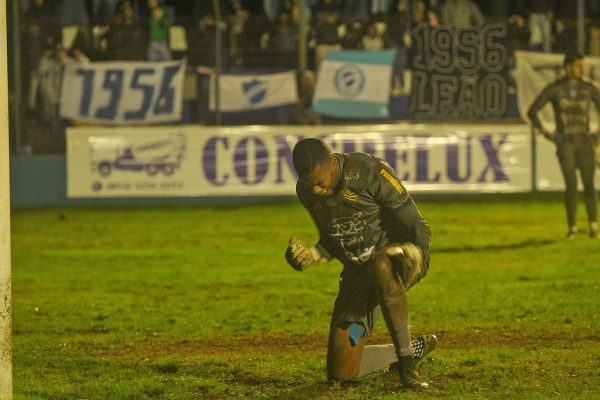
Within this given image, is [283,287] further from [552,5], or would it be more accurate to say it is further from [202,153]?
[552,5]

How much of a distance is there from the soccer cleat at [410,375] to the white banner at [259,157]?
13.1 metres

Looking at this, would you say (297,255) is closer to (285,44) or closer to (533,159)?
(285,44)

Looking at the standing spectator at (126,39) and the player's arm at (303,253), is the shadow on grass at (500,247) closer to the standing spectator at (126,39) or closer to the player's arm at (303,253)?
the standing spectator at (126,39)

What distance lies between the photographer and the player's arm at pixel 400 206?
24.8 feet

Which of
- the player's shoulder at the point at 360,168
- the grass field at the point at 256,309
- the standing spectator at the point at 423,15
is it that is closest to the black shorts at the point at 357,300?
the grass field at the point at 256,309

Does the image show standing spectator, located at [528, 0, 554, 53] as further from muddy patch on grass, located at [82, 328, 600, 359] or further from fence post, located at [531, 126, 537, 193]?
muddy patch on grass, located at [82, 328, 600, 359]

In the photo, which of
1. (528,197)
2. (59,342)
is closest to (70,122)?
(528,197)

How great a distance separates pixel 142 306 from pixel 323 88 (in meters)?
9.47

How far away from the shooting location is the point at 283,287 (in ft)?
43.0

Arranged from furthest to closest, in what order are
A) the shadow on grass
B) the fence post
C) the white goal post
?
the fence post, the shadow on grass, the white goal post

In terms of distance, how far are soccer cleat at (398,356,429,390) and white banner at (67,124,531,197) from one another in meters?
13.1

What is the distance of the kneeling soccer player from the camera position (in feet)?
24.5

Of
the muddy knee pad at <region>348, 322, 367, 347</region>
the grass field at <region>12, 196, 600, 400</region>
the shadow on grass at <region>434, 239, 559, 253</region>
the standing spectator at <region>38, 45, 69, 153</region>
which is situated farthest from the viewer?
the standing spectator at <region>38, 45, 69, 153</region>

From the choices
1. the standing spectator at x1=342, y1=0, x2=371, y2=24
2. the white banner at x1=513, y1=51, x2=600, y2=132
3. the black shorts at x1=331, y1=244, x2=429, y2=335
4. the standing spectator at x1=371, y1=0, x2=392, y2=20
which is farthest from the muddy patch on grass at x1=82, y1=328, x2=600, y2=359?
the standing spectator at x1=371, y1=0, x2=392, y2=20
